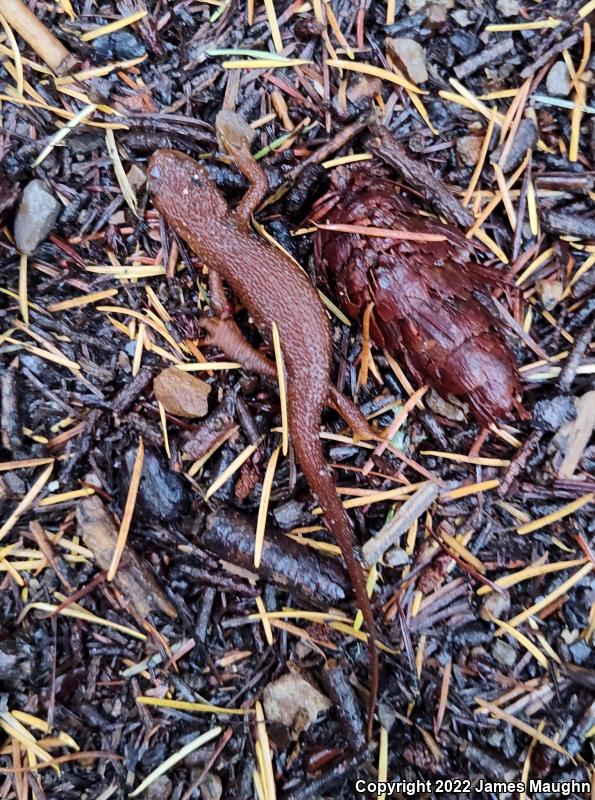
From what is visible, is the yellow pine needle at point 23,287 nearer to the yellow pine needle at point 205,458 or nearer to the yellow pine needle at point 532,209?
the yellow pine needle at point 205,458

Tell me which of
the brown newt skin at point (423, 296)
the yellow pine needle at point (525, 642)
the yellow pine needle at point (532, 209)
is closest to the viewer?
the brown newt skin at point (423, 296)

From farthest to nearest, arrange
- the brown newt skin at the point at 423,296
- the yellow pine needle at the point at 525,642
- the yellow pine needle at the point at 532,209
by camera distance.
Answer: the yellow pine needle at the point at 532,209, the yellow pine needle at the point at 525,642, the brown newt skin at the point at 423,296

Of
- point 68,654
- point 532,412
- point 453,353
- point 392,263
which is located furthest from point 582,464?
point 68,654

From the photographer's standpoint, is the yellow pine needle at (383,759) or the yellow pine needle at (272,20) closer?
the yellow pine needle at (383,759)

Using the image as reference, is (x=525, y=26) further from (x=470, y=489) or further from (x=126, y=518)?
(x=126, y=518)

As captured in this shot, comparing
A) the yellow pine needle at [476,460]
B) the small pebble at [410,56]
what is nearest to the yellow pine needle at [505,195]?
the small pebble at [410,56]

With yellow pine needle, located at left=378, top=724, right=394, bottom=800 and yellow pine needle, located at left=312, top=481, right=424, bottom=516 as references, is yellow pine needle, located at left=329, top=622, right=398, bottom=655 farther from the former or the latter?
yellow pine needle, located at left=312, top=481, right=424, bottom=516
